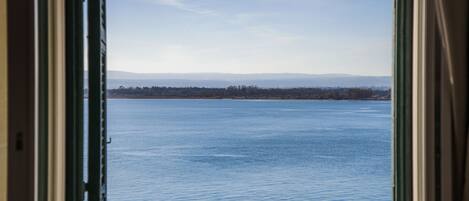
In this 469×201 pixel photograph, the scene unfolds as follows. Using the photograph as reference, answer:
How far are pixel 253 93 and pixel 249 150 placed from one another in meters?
2.97

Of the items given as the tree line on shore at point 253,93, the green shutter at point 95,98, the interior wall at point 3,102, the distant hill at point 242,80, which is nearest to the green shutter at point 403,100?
the green shutter at point 95,98

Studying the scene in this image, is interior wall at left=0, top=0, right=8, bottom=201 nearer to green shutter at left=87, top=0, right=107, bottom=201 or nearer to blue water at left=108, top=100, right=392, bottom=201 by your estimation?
green shutter at left=87, top=0, right=107, bottom=201

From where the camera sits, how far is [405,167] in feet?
5.40

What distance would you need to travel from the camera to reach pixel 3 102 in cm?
140

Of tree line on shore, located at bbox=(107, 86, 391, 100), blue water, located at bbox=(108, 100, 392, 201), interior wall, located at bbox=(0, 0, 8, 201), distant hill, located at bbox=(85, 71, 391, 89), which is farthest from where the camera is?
tree line on shore, located at bbox=(107, 86, 391, 100)

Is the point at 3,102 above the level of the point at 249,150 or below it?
above

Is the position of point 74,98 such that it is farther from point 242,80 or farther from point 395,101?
point 242,80

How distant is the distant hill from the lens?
20328mm

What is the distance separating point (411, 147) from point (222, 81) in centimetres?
1970

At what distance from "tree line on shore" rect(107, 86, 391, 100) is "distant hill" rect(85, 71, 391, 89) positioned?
260mm

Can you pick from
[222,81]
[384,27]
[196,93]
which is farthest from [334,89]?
[196,93]

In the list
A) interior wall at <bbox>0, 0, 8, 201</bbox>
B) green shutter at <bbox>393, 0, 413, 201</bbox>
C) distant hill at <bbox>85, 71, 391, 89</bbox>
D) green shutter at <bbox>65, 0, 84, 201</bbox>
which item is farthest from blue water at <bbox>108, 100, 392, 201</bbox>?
interior wall at <bbox>0, 0, 8, 201</bbox>

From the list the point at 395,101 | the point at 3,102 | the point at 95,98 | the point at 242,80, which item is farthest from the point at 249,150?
the point at 3,102

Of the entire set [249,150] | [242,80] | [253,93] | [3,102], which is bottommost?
[249,150]
